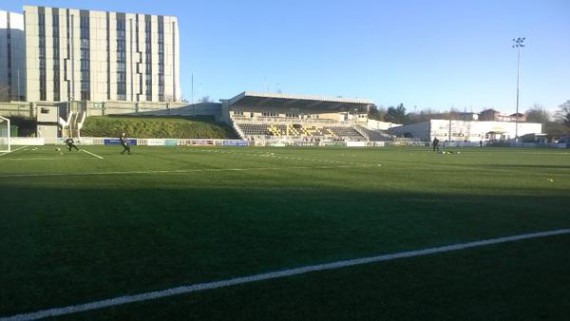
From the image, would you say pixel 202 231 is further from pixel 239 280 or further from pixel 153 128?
pixel 153 128

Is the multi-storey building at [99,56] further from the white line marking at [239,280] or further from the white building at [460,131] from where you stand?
the white line marking at [239,280]

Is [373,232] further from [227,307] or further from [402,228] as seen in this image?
[227,307]

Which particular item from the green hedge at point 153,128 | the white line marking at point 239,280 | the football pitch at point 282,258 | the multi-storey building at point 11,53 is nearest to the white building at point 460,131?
the green hedge at point 153,128

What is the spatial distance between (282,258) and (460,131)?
11177 cm

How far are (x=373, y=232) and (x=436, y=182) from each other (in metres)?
9.26

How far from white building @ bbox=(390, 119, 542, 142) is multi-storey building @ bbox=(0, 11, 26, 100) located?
92.0 metres

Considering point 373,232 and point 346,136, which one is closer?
point 373,232

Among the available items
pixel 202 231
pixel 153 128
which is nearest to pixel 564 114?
pixel 153 128

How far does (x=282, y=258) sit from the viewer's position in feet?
19.2

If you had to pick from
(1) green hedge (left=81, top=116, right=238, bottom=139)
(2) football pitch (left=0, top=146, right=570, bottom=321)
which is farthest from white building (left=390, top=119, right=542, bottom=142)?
(2) football pitch (left=0, top=146, right=570, bottom=321)

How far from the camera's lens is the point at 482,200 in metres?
11.3

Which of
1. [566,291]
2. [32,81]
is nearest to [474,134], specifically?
[32,81]

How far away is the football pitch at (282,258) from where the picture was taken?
4.27m

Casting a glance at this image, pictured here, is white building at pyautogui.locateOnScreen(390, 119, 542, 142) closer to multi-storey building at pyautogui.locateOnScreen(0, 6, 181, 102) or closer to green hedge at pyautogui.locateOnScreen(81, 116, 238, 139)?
green hedge at pyautogui.locateOnScreen(81, 116, 238, 139)
